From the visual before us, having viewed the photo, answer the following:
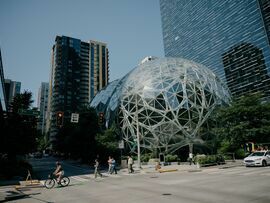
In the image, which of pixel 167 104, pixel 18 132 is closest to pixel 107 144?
pixel 167 104

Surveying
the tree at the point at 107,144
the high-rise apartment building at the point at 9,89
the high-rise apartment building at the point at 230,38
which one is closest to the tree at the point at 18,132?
the tree at the point at 107,144

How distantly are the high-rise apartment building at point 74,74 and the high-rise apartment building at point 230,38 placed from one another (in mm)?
68627

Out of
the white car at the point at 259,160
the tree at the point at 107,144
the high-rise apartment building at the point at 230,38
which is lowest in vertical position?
the white car at the point at 259,160

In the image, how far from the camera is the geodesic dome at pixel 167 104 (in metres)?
35.4

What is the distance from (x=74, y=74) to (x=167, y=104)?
115 meters

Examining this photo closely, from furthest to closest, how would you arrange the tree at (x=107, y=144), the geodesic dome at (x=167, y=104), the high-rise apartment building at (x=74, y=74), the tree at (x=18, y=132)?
the high-rise apartment building at (x=74, y=74) → the tree at (x=107, y=144) → the geodesic dome at (x=167, y=104) → the tree at (x=18, y=132)

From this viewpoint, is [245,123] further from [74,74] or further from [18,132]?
[74,74]

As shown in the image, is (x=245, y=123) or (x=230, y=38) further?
(x=230, y=38)

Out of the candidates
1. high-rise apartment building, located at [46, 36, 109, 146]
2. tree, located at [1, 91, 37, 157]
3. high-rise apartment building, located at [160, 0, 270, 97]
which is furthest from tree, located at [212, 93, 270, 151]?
high-rise apartment building, located at [46, 36, 109, 146]

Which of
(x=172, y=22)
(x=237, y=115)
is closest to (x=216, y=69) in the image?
(x=172, y=22)

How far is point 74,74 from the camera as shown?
458 feet

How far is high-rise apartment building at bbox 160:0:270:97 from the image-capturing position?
337 feet

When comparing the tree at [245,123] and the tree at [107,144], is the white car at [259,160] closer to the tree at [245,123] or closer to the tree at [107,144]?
the tree at [245,123]

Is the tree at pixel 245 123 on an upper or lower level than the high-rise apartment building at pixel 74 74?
lower
